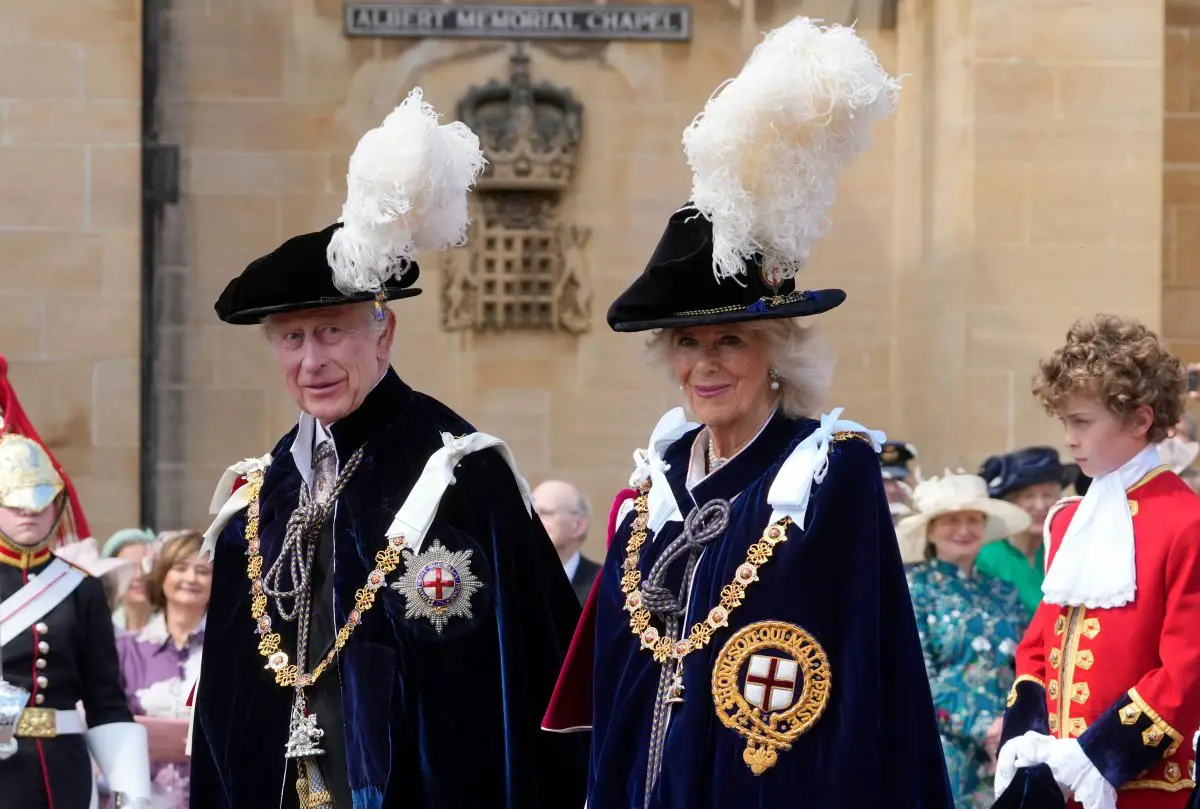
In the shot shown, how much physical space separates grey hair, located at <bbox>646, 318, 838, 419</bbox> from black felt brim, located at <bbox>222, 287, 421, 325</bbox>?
2.53ft

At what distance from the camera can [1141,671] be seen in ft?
16.6

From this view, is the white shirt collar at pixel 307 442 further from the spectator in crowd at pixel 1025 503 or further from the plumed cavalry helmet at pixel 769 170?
the spectator in crowd at pixel 1025 503

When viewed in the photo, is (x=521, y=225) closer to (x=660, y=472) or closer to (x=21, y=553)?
(x=21, y=553)

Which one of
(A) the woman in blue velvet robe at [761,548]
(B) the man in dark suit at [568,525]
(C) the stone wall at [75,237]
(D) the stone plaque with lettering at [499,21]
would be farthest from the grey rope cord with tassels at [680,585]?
(D) the stone plaque with lettering at [499,21]

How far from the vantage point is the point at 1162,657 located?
16.3 feet

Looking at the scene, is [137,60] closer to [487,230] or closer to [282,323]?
[487,230]

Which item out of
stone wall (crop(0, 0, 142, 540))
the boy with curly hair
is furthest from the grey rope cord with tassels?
stone wall (crop(0, 0, 142, 540))

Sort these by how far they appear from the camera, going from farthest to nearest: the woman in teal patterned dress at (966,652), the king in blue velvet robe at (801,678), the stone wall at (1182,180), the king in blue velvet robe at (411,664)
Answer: the stone wall at (1182,180)
the woman in teal patterned dress at (966,652)
the king in blue velvet robe at (411,664)
the king in blue velvet robe at (801,678)

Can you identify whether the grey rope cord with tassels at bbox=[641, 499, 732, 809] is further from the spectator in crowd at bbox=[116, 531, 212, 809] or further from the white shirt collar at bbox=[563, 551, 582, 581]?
the white shirt collar at bbox=[563, 551, 582, 581]

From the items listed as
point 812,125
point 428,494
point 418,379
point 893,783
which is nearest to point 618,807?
point 893,783

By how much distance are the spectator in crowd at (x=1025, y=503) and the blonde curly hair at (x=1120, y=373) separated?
275 centimetres

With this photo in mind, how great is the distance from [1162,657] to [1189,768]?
0.87 ft

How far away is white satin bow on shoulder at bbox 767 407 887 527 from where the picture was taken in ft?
13.3

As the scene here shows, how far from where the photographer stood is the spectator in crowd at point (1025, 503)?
8.09 m
